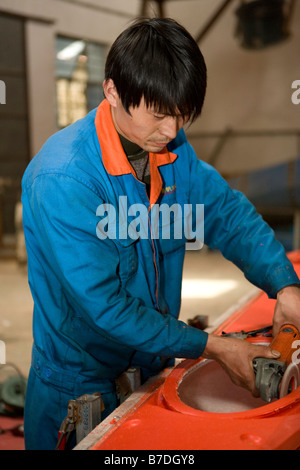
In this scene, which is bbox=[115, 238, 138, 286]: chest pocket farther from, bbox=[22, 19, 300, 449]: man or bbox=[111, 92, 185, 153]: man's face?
bbox=[111, 92, 185, 153]: man's face

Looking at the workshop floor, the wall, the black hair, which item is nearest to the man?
the black hair

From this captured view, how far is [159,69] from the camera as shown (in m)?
0.95

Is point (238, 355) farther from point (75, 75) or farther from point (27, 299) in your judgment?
point (75, 75)

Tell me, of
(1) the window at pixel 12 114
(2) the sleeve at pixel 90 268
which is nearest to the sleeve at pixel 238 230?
(2) the sleeve at pixel 90 268

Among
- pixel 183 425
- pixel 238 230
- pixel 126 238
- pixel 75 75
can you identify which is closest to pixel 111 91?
pixel 126 238

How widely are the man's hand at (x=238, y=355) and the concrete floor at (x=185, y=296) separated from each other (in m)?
1.85

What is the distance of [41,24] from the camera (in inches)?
307

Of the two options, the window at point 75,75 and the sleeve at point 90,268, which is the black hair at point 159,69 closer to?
the sleeve at point 90,268

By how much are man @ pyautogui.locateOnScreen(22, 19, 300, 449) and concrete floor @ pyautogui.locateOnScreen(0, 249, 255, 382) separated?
162 cm

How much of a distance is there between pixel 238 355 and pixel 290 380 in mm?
133
